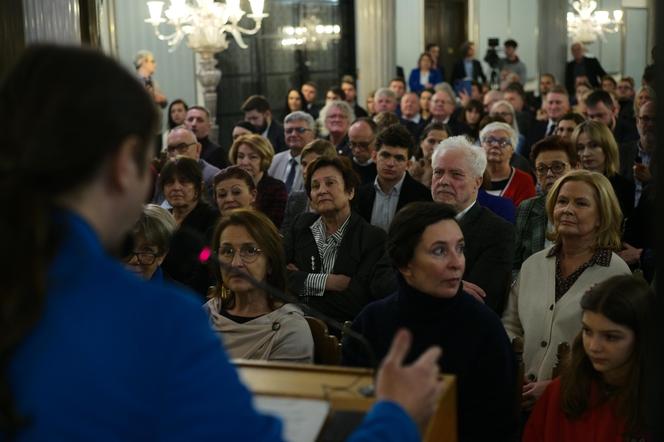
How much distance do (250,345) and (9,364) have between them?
1.84 metres

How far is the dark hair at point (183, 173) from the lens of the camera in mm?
4742

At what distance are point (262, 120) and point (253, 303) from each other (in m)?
5.80

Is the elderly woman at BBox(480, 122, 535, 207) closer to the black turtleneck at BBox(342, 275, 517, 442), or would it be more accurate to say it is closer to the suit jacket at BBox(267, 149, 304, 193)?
the suit jacket at BBox(267, 149, 304, 193)

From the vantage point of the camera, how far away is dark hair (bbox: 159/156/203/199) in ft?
15.6

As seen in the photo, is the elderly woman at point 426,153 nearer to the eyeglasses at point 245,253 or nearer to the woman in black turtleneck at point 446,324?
the eyeglasses at point 245,253

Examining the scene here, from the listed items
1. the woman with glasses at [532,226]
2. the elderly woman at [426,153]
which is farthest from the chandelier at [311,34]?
the woman with glasses at [532,226]

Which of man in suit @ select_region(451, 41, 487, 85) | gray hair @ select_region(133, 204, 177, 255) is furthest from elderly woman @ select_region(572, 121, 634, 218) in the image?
man in suit @ select_region(451, 41, 487, 85)

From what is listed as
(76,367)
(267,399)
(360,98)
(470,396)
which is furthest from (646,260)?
(360,98)

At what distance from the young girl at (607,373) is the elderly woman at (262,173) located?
124 inches

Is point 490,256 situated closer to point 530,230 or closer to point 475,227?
point 475,227

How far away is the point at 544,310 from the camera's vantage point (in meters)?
3.22

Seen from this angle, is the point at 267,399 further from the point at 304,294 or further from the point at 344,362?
the point at 304,294

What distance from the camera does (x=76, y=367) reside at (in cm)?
93

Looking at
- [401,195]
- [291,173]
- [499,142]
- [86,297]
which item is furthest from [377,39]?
[86,297]
